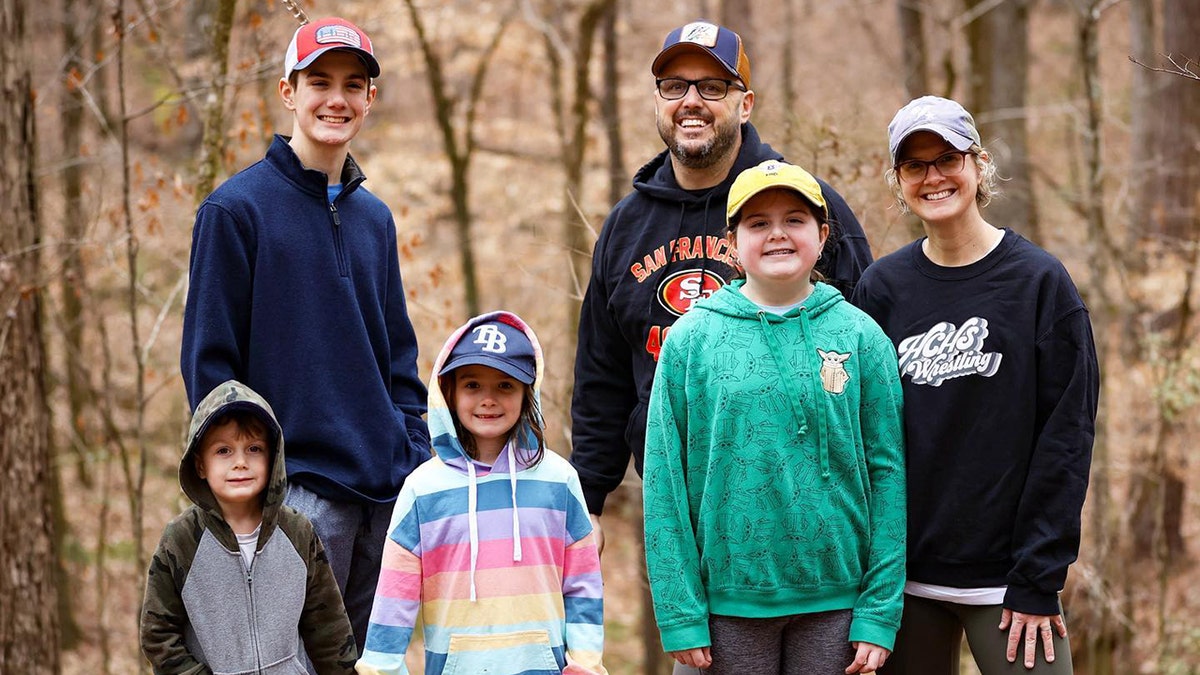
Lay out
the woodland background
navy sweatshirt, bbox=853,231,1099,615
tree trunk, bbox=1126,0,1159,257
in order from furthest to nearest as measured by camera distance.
→ tree trunk, bbox=1126,0,1159,257 < the woodland background < navy sweatshirt, bbox=853,231,1099,615

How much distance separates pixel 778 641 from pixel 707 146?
1.58 m

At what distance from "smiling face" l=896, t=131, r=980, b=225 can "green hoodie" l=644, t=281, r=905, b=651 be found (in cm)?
40

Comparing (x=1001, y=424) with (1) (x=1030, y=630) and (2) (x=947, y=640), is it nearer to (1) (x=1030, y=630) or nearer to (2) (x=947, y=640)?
(1) (x=1030, y=630)

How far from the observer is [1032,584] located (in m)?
3.22

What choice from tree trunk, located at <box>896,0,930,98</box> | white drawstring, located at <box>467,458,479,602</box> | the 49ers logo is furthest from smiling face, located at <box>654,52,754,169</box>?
tree trunk, located at <box>896,0,930,98</box>

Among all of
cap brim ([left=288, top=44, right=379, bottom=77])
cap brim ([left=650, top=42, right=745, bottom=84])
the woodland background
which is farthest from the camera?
the woodland background

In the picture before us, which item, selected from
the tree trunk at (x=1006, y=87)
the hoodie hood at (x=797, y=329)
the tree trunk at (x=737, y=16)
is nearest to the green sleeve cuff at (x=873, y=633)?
the hoodie hood at (x=797, y=329)

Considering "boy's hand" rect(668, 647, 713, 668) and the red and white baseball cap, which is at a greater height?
the red and white baseball cap

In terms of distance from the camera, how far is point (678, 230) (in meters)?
3.99

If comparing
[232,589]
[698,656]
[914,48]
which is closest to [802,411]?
[698,656]

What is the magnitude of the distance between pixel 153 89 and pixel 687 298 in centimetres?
1156

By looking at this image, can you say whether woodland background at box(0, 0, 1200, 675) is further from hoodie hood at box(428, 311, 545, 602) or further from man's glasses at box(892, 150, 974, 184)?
hoodie hood at box(428, 311, 545, 602)

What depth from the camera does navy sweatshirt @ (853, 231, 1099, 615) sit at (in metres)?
3.23

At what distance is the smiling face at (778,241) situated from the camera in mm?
3314
